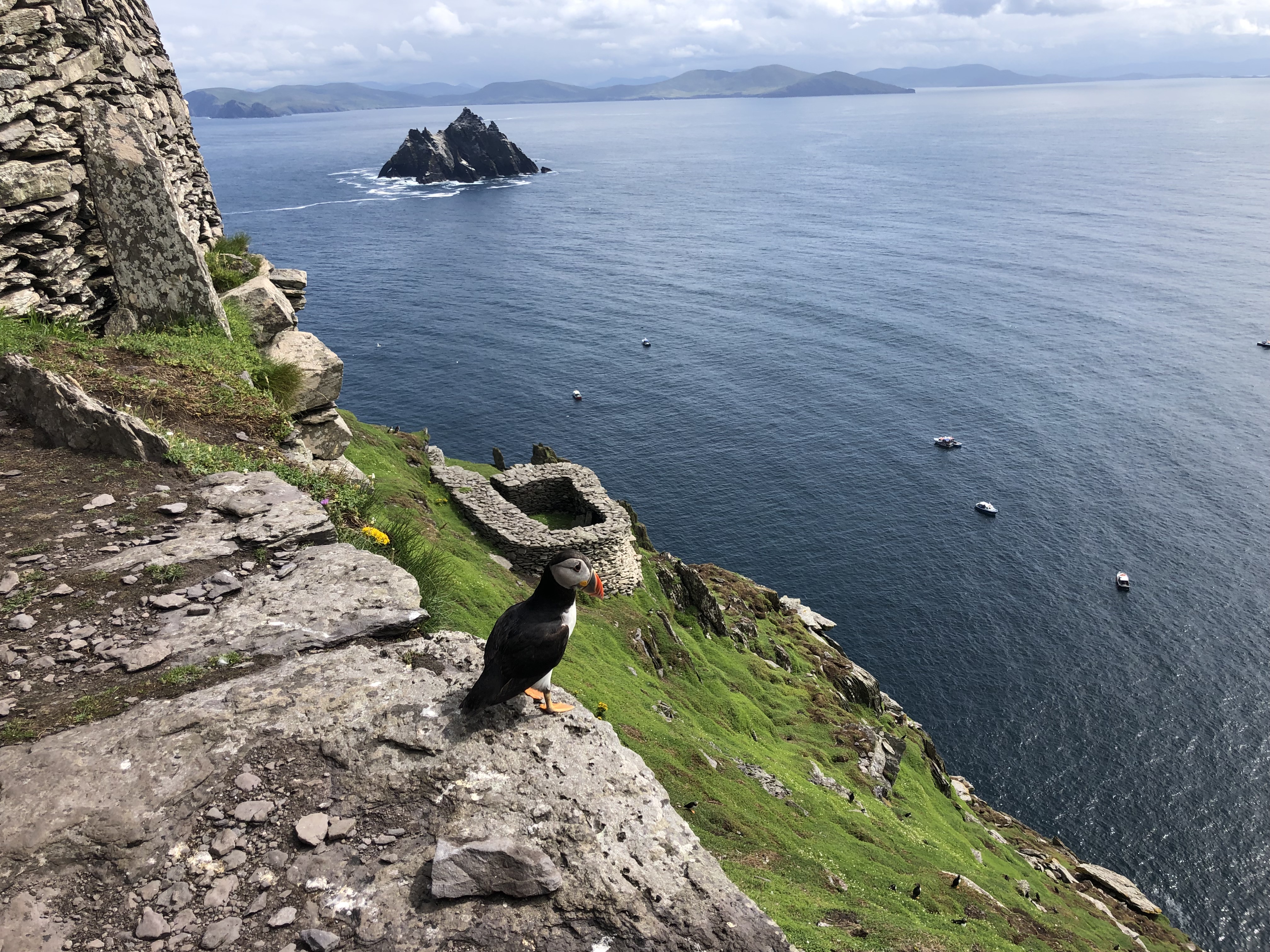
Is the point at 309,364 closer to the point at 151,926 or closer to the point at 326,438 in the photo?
the point at 326,438

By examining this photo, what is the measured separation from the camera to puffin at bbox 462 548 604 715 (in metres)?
9.44

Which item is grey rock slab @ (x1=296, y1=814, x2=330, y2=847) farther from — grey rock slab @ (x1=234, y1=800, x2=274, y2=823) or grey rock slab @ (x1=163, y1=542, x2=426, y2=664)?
grey rock slab @ (x1=163, y1=542, x2=426, y2=664)

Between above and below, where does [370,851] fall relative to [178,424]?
below

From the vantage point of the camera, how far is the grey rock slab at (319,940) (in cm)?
718

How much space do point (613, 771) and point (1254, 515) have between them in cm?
10243

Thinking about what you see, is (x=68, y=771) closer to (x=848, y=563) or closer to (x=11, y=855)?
(x=11, y=855)

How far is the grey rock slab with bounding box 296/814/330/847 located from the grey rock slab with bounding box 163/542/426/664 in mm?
2817

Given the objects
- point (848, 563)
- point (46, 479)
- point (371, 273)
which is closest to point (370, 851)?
point (46, 479)

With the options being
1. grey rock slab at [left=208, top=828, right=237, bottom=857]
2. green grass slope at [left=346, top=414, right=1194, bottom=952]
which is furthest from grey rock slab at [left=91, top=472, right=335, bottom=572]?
grey rock slab at [left=208, top=828, right=237, bottom=857]

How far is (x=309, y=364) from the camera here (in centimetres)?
2419

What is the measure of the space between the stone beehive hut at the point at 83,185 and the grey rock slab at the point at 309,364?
243 cm

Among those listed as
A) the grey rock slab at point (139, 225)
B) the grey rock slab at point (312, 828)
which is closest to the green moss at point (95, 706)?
the grey rock slab at point (312, 828)

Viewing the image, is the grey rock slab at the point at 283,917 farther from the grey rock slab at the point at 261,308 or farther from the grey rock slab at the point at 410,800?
the grey rock slab at the point at 261,308

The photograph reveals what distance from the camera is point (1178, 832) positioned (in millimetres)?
57938
